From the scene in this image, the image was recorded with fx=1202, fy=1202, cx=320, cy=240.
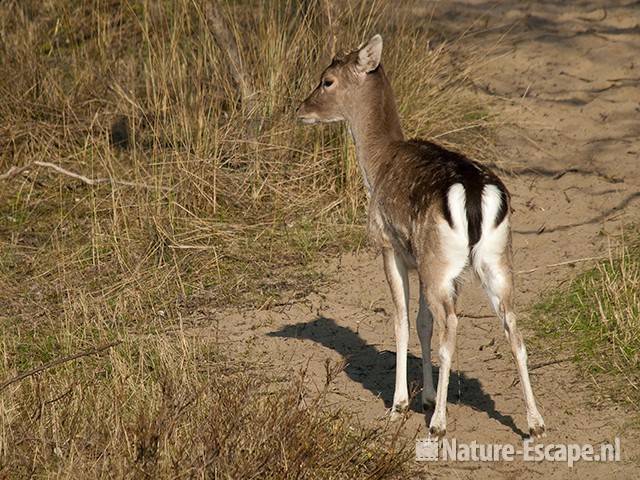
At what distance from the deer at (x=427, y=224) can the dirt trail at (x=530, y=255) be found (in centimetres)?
29

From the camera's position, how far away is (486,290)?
560cm

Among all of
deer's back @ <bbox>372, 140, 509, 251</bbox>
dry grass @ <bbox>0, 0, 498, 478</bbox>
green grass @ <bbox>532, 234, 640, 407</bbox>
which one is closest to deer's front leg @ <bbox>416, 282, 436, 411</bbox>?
deer's back @ <bbox>372, 140, 509, 251</bbox>

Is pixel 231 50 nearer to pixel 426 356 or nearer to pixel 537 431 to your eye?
pixel 426 356

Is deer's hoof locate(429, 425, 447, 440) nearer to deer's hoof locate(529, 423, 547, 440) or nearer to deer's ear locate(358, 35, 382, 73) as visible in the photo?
deer's hoof locate(529, 423, 547, 440)

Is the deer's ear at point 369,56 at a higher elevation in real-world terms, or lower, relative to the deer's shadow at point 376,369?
higher

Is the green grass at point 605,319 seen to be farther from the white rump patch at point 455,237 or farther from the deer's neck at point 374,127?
the deer's neck at point 374,127

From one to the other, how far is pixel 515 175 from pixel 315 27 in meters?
1.87

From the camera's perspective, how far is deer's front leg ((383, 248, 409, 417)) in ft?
20.0

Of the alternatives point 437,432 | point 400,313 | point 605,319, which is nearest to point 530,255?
point 605,319

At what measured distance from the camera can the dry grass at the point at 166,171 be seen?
672 centimetres

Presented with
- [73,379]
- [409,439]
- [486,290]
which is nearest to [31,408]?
[73,379]

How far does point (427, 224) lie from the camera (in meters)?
5.66

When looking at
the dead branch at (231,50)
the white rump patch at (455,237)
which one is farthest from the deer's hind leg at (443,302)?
the dead branch at (231,50)

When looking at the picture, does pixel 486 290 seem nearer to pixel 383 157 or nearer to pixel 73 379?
pixel 383 157
